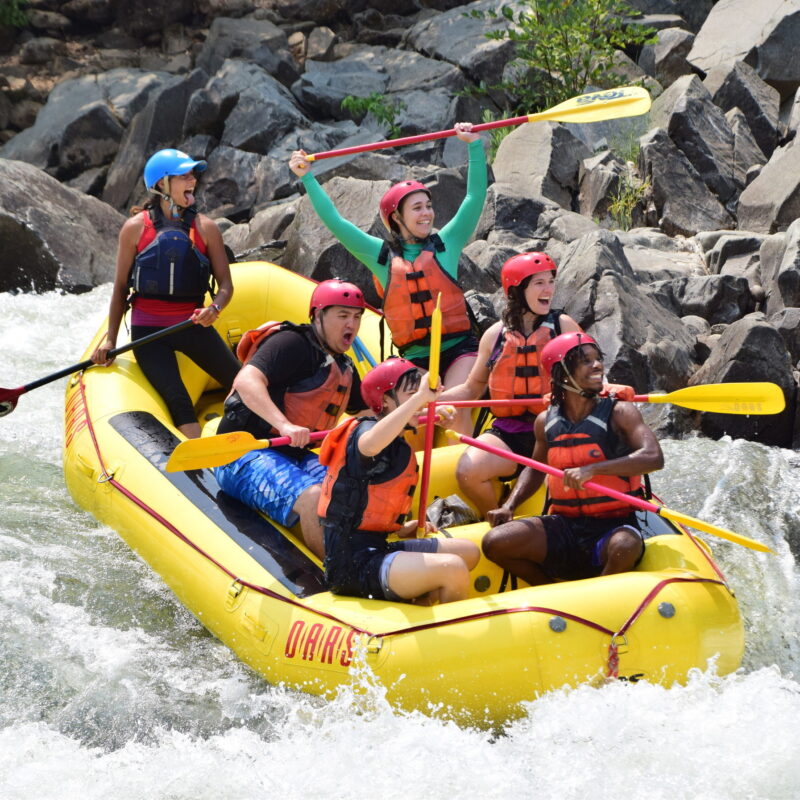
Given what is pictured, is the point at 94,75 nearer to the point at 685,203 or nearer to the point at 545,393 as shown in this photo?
the point at 685,203

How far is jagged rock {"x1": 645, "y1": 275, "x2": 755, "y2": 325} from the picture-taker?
715 centimetres

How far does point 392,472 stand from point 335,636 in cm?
54

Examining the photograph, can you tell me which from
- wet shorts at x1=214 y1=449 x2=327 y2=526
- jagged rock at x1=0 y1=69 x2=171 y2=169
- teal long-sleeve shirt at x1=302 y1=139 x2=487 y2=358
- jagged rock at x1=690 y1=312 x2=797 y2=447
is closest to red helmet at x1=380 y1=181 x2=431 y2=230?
teal long-sleeve shirt at x1=302 y1=139 x2=487 y2=358

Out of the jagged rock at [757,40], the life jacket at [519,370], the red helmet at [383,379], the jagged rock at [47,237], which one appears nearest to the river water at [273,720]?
the red helmet at [383,379]

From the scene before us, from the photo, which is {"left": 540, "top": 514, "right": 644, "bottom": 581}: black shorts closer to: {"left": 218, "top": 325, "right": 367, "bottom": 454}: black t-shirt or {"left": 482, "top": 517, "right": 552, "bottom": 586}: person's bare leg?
{"left": 482, "top": 517, "right": 552, "bottom": 586}: person's bare leg

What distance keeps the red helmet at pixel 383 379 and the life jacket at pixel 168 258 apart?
188cm

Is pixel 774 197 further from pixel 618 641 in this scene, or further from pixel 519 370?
pixel 618 641

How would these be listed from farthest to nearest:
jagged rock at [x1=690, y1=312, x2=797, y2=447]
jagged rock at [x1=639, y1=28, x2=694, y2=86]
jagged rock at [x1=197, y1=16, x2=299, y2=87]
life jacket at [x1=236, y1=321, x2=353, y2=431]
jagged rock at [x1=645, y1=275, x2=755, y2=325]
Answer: jagged rock at [x1=197, y1=16, x2=299, y2=87] < jagged rock at [x1=639, y1=28, x2=694, y2=86] < jagged rock at [x1=645, y1=275, x2=755, y2=325] < jagged rock at [x1=690, y1=312, x2=797, y2=447] < life jacket at [x1=236, y1=321, x2=353, y2=431]

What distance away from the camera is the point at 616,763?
326 cm

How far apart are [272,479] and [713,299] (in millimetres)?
4056

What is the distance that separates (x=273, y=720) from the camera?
3.65m

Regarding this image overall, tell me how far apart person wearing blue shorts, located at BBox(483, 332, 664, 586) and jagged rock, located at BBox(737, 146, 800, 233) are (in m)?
5.13

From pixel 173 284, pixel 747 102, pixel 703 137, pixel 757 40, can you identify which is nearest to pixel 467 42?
pixel 757 40

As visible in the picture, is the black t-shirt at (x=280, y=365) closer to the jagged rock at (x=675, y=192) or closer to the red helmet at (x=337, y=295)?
the red helmet at (x=337, y=295)
